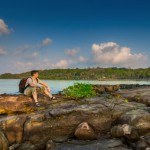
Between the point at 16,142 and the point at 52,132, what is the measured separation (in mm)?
2203

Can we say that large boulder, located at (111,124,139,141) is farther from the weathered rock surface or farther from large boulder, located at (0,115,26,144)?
large boulder, located at (0,115,26,144)

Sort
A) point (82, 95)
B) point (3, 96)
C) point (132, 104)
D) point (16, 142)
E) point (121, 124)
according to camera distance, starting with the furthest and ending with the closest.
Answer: point (82, 95) → point (3, 96) → point (132, 104) → point (16, 142) → point (121, 124)

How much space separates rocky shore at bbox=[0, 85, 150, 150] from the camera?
681 inches

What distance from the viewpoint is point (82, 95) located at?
83.7 ft

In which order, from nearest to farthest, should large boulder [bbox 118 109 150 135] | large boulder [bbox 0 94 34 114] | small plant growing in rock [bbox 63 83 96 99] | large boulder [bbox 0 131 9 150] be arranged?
large boulder [bbox 118 109 150 135], large boulder [bbox 0 131 9 150], large boulder [bbox 0 94 34 114], small plant growing in rock [bbox 63 83 96 99]

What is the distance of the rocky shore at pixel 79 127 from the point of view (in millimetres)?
17297

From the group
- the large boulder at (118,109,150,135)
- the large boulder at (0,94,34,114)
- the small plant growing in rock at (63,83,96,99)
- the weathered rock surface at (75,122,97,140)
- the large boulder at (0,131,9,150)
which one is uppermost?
the small plant growing in rock at (63,83,96,99)

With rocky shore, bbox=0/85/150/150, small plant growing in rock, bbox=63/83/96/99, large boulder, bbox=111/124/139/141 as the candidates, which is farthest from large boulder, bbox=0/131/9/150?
small plant growing in rock, bbox=63/83/96/99

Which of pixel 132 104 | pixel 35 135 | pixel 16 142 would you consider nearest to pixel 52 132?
pixel 35 135

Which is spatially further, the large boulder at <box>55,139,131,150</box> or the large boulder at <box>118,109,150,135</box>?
the large boulder at <box>118,109,150,135</box>

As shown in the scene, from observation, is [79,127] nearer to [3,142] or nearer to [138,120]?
[138,120]

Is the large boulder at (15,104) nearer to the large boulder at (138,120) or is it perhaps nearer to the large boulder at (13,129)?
the large boulder at (13,129)

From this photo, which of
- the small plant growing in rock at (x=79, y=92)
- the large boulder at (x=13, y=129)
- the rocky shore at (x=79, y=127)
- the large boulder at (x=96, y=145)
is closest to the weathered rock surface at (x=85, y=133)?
the rocky shore at (x=79, y=127)

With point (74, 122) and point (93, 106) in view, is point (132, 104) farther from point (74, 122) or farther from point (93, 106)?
point (74, 122)
